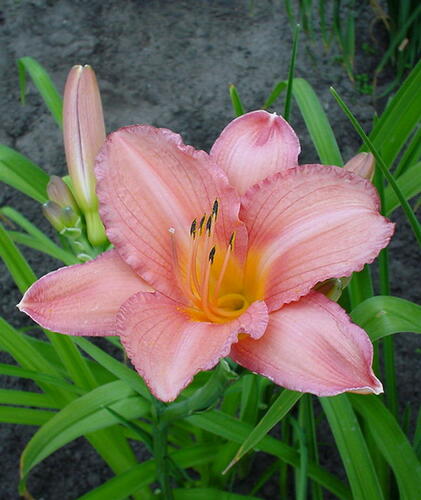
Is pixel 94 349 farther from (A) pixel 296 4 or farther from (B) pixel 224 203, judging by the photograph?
(A) pixel 296 4

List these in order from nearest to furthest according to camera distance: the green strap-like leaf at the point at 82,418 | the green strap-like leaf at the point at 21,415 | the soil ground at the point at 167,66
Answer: the green strap-like leaf at the point at 82,418
the green strap-like leaf at the point at 21,415
the soil ground at the point at 167,66

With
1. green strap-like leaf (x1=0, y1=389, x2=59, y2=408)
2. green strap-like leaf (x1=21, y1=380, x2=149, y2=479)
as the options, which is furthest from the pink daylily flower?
green strap-like leaf (x1=0, y1=389, x2=59, y2=408)

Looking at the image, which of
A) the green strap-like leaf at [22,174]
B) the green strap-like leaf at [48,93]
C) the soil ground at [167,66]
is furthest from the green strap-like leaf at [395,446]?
the soil ground at [167,66]

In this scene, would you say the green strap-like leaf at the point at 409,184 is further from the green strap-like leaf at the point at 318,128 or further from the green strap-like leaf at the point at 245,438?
the green strap-like leaf at the point at 245,438

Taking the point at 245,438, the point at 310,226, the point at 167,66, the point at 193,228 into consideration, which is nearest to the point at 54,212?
the point at 193,228

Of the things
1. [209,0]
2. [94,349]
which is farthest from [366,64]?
[94,349]

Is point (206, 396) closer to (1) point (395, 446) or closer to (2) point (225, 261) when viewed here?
(2) point (225, 261)
